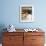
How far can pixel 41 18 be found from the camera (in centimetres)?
428

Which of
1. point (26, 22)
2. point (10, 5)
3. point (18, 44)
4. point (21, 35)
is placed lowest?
point (18, 44)

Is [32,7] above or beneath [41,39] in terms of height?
above

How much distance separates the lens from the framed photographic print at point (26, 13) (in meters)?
4.22

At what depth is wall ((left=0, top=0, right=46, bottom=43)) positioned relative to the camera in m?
4.23

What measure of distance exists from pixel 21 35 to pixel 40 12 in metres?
1.09

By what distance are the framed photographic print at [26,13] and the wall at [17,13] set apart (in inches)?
4.2

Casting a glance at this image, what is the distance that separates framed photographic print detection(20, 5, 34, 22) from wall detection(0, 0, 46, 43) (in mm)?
107

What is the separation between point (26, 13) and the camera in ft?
14.0

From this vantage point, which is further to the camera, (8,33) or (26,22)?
(26,22)

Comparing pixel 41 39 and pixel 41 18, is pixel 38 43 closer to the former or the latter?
pixel 41 39

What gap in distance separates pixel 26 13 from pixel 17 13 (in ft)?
0.98

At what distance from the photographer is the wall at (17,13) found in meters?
4.23

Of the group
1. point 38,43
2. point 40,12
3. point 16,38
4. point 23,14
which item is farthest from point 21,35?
point 40,12

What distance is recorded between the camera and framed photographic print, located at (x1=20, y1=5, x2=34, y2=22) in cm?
422
